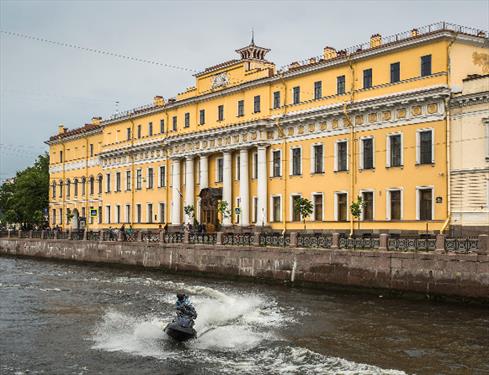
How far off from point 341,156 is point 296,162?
423 cm

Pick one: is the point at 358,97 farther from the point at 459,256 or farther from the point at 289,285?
the point at 459,256

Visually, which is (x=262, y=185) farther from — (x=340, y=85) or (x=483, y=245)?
(x=483, y=245)

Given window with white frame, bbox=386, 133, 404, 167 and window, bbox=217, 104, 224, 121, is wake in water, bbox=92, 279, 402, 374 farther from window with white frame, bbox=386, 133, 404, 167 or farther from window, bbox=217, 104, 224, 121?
window, bbox=217, 104, 224, 121

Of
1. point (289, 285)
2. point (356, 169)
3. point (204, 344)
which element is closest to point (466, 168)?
point (356, 169)

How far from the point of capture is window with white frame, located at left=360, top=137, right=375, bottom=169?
4256 centimetres

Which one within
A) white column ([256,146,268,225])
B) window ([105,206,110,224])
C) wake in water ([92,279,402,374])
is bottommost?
wake in water ([92,279,402,374])

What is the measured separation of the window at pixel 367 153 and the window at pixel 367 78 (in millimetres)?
3217

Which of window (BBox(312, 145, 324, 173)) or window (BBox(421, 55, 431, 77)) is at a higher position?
window (BBox(421, 55, 431, 77))

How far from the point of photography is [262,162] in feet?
163

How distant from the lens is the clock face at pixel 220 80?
54.0 meters

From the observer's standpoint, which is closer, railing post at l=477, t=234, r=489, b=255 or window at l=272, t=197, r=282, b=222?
railing post at l=477, t=234, r=489, b=255

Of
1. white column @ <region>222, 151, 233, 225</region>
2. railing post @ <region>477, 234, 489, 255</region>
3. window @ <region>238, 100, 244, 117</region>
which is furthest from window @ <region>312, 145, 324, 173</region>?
railing post @ <region>477, 234, 489, 255</region>

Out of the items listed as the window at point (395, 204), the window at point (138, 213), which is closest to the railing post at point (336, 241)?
the window at point (395, 204)

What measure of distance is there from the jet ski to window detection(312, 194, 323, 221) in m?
26.7
